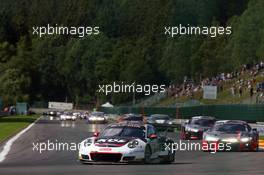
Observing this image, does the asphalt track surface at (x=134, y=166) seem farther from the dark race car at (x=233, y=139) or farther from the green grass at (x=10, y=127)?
the green grass at (x=10, y=127)

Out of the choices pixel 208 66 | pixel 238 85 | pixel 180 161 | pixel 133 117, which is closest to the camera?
pixel 180 161

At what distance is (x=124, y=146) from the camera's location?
2328cm

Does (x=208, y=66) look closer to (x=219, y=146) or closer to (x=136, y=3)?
(x=136, y=3)

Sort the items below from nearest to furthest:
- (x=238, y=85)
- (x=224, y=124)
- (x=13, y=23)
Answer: (x=224, y=124) → (x=238, y=85) → (x=13, y=23)

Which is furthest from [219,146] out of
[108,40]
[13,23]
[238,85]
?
[13,23]

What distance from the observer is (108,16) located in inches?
6412

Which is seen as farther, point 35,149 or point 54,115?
point 54,115

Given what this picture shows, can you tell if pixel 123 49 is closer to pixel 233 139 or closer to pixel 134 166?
pixel 233 139

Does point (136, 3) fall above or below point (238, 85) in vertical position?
above

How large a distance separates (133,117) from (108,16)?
10501 cm

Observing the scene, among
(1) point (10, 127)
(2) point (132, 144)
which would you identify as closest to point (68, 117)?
(1) point (10, 127)

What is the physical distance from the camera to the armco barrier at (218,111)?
48.8 m

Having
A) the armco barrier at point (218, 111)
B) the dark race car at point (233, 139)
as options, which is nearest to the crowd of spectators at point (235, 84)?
the armco barrier at point (218, 111)

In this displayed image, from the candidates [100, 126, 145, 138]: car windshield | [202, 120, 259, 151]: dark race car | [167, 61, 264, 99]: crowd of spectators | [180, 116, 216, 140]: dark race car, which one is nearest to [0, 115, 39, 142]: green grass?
[180, 116, 216, 140]: dark race car
